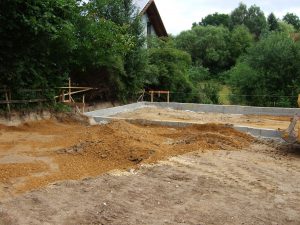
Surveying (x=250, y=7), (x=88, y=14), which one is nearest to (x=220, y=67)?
(x=250, y=7)

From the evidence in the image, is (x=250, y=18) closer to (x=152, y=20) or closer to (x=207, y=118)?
(x=152, y=20)

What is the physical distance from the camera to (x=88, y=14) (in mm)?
15367

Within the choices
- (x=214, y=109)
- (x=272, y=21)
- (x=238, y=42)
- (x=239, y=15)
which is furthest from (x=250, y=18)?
(x=214, y=109)

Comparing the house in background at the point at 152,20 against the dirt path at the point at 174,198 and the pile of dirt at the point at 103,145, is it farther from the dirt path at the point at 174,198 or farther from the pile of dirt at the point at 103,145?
the dirt path at the point at 174,198

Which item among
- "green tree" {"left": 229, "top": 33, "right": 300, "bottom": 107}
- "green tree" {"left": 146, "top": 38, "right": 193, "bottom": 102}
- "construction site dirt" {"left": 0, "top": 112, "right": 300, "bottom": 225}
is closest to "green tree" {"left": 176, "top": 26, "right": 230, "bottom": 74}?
"green tree" {"left": 229, "top": 33, "right": 300, "bottom": 107}

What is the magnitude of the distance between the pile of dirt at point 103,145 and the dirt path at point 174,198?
0.55 metres

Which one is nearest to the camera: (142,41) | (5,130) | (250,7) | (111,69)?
(5,130)

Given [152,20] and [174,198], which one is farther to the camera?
[152,20]

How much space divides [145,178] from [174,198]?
1127mm

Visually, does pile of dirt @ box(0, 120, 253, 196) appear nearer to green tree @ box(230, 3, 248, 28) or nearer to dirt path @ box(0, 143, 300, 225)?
dirt path @ box(0, 143, 300, 225)

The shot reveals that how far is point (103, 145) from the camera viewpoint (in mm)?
9664

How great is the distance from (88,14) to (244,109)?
796cm

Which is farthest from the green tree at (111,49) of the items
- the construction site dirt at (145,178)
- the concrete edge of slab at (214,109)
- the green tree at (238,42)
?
the green tree at (238,42)

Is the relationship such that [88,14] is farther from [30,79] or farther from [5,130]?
[5,130]
